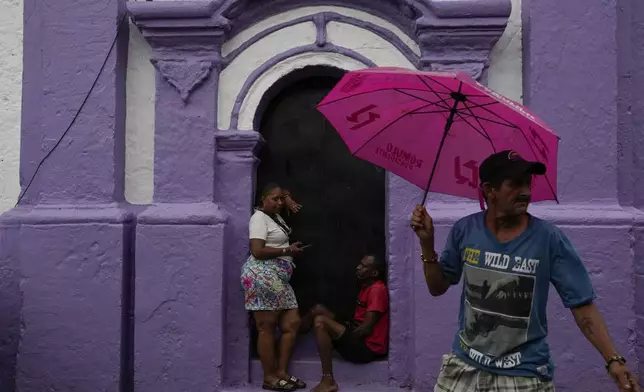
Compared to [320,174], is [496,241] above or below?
below

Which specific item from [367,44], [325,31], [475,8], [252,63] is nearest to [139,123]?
[252,63]

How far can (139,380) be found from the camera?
516 centimetres

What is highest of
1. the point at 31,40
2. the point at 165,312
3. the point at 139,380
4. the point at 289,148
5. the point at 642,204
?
the point at 31,40

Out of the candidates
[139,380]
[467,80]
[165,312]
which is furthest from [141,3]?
[467,80]

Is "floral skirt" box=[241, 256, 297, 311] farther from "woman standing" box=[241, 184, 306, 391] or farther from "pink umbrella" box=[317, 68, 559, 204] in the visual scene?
"pink umbrella" box=[317, 68, 559, 204]

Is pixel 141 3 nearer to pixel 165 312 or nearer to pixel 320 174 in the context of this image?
pixel 320 174

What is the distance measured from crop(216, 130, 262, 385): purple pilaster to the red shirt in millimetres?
969

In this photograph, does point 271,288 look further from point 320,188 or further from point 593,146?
point 593,146

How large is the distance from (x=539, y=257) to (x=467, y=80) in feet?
2.55

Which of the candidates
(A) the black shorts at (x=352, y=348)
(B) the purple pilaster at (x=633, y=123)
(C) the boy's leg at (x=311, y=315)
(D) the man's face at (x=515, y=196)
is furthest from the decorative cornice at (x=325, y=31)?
(D) the man's face at (x=515, y=196)

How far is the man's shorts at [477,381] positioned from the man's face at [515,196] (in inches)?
25.4

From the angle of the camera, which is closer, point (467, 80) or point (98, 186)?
point (467, 80)

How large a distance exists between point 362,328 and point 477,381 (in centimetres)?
254

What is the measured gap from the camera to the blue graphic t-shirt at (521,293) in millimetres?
2633
